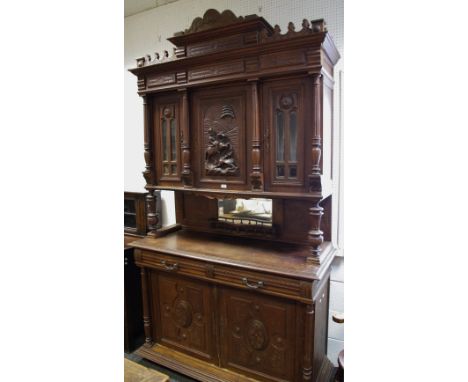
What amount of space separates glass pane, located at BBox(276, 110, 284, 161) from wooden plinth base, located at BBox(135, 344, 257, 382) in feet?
4.60

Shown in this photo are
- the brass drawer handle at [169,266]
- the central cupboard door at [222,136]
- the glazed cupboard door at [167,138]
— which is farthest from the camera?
the glazed cupboard door at [167,138]

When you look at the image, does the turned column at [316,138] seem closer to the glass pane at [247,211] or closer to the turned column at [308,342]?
the glass pane at [247,211]

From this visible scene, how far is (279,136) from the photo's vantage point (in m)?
1.92

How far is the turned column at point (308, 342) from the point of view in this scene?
1.74 metres

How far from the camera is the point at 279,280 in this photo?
1767 mm

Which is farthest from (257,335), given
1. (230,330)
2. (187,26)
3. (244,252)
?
(187,26)

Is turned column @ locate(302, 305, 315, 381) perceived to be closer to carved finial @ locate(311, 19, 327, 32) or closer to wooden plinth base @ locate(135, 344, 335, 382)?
wooden plinth base @ locate(135, 344, 335, 382)

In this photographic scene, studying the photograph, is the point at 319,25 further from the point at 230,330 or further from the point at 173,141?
the point at 230,330

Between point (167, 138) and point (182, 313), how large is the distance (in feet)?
4.12

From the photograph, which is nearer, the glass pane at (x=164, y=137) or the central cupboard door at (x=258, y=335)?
the central cupboard door at (x=258, y=335)

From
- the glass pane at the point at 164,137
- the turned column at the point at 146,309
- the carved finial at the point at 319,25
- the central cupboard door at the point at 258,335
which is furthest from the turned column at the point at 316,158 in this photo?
the turned column at the point at 146,309

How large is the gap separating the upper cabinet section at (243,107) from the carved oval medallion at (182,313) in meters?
0.80
